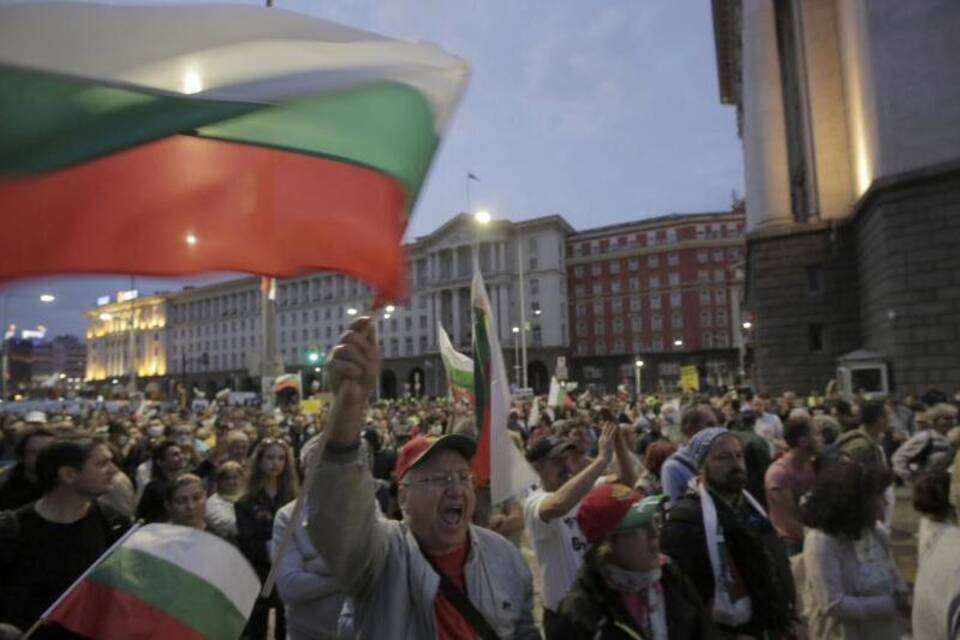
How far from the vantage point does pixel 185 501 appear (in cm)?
414

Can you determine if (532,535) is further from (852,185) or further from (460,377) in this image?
(852,185)

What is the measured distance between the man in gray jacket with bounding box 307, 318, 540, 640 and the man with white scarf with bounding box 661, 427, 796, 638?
1117 millimetres

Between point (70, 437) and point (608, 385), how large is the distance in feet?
261

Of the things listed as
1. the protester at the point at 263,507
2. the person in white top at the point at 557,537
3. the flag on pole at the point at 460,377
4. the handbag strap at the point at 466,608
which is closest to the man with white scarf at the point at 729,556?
the person in white top at the point at 557,537

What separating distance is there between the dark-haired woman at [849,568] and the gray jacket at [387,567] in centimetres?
182

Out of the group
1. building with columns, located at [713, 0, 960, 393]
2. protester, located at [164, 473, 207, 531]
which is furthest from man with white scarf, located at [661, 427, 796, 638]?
building with columns, located at [713, 0, 960, 393]

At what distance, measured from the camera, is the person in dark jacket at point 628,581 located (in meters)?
2.66

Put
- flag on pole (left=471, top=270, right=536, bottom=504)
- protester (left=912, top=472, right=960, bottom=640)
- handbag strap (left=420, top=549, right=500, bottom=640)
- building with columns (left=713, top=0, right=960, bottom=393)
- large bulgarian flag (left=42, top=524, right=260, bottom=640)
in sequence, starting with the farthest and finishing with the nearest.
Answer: building with columns (left=713, top=0, right=960, bottom=393) < flag on pole (left=471, top=270, right=536, bottom=504) < handbag strap (left=420, top=549, right=500, bottom=640) < protester (left=912, top=472, right=960, bottom=640) < large bulgarian flag (left=42, top=524, right=260, bottom=640)

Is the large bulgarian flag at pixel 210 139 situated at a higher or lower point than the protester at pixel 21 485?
higher

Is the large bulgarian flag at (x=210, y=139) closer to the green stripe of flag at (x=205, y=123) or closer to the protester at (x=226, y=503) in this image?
the green stripe of flag at (x=205, y=123)

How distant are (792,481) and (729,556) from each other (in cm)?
209

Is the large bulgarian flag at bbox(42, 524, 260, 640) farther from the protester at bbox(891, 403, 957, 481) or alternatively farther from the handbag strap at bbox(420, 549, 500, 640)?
the protester at bbox(891, 403, 957, 481)

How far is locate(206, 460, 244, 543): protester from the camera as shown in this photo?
198 inches

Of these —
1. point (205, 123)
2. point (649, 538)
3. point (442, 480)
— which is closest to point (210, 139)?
point (205, 123)
